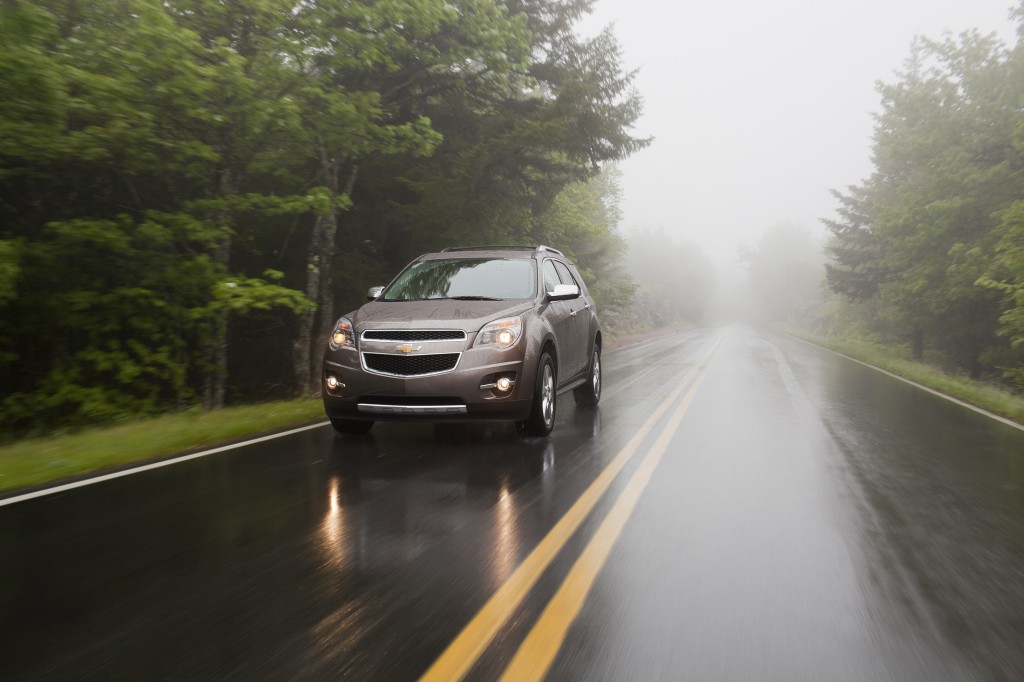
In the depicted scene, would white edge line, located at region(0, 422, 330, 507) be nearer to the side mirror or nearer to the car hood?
the car hood

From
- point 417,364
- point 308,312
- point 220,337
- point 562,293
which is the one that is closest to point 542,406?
point 562,293

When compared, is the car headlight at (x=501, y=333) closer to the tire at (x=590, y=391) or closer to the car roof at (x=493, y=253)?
the car roof at (x=493, y=253)

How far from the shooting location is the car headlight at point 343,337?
7.15 metres

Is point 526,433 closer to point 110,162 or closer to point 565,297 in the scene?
point 565,297

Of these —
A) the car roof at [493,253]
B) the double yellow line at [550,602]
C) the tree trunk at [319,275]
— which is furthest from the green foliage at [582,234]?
the double yellow line at [550,602]

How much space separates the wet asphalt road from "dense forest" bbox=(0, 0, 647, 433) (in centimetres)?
492

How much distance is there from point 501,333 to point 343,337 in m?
1.60

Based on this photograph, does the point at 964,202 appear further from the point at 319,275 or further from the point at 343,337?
the point at 343,337

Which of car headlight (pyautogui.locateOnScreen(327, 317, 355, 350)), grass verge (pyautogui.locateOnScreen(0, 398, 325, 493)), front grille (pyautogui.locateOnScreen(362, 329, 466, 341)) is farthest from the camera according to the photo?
car headlight (pyautogui.locateOnScreen(327, 317, 355, 350))

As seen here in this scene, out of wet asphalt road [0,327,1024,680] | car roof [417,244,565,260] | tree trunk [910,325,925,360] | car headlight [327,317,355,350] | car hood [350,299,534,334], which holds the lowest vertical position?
tree trunk [910,325,925,360]

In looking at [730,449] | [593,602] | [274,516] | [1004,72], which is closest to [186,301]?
[274,516]

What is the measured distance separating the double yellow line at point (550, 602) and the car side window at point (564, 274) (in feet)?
14.4

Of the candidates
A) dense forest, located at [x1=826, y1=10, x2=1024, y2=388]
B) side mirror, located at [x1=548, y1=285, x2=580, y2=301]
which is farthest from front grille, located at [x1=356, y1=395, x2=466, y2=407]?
dense forest, located at [x1=826, y1=10, x2=1024, y2=388]

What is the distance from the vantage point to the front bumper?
6.73 meters
